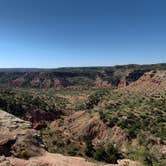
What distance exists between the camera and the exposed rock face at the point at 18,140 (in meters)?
19.5

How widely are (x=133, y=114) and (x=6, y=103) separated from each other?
110 feet

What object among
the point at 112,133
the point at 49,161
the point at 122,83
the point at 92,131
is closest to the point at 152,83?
the point at 122,83

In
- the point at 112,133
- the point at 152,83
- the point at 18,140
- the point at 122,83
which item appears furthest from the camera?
the point at 122,83

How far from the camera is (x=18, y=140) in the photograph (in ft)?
68.6

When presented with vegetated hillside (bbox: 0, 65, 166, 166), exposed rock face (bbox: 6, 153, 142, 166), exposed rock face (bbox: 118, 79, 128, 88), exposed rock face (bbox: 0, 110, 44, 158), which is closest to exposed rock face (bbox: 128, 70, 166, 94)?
exposed rock face (bbox: 118, 79, 128, 88)

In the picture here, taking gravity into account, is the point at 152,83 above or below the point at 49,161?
below

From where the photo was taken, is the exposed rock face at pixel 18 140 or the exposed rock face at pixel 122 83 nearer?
the exposed rock face at pixel 18 140

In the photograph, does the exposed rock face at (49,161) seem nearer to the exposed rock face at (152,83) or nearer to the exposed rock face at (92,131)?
the exposed rock face at (92,131)

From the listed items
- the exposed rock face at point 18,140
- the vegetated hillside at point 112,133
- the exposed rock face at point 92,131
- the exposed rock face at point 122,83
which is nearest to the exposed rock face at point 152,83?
the exposed rock face at point 122,83

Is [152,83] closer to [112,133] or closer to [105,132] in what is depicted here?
[105,132]

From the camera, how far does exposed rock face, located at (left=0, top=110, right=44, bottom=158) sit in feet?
64.0

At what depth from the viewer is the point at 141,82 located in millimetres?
133875

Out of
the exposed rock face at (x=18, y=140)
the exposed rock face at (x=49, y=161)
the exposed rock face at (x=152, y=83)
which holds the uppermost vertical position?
the exposed rock face at (x=18, y=140)

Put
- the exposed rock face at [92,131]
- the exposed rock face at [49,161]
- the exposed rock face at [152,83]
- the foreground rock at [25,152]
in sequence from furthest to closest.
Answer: the exposed rock face at [152,83], the exposed rock face at [92,131], the foreground rock at [25,152], the exposed rock face at [49,161]
